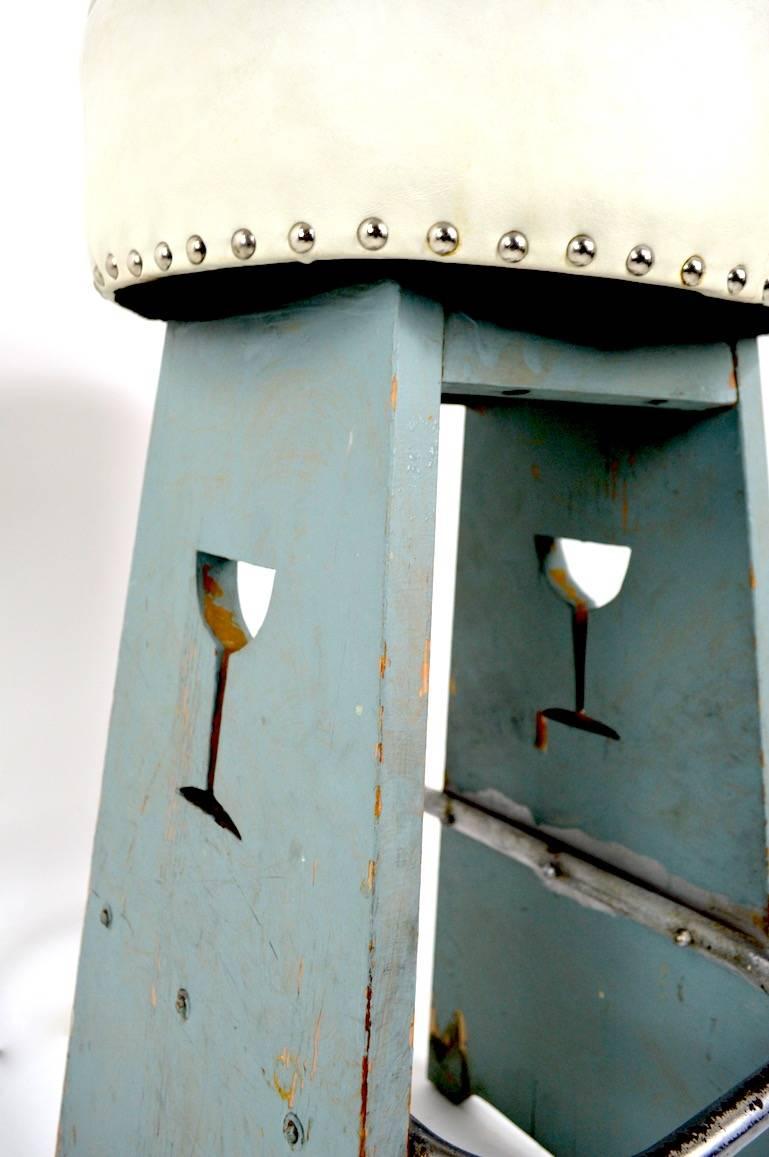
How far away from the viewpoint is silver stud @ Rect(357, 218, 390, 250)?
0.62m

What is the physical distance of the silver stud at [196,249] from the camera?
67cm

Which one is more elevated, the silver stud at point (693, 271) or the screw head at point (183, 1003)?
the silver stud at point (693, 271)

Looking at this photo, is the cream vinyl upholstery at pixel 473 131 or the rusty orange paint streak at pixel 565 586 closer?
the cream vinyl upholstery at pixel 473 131

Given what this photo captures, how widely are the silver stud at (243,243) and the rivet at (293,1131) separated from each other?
520 millimetres

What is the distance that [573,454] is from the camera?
1.03m

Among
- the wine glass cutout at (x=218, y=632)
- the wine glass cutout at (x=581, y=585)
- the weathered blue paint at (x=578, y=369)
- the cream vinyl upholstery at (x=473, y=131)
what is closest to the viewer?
the cream vinyl upholstery at (x=473, y=131)

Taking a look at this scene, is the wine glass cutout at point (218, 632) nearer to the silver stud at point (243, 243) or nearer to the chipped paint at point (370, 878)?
the chipped paint at point (370, 878)

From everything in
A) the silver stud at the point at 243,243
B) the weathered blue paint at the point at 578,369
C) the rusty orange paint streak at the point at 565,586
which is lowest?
the rusty orange paint streak at the point at 565,586

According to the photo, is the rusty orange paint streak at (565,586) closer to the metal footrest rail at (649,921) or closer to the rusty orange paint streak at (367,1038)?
the metal footrest rail at (649,921)

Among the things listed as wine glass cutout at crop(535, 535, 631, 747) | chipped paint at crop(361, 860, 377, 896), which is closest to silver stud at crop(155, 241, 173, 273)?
chipped paint at crop(361, 860, 377, 896)

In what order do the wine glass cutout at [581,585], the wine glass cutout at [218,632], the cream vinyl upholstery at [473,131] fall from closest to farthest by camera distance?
1. the cream vinyl upholstery at [473,131]
2. the wine glass cutout at [218,632]
3. the wine glass cutout at [581,585]

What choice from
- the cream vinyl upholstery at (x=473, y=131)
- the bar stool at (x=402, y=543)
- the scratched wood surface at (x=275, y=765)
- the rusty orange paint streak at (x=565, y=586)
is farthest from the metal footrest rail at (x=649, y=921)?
the cream vinyl upholstery at (x=473, y=131)

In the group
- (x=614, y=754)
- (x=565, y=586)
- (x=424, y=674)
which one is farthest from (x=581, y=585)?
(x=424, y=674)

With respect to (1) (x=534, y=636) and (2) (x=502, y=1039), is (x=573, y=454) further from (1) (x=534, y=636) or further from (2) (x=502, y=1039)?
(2) (x=502, y=1039)
